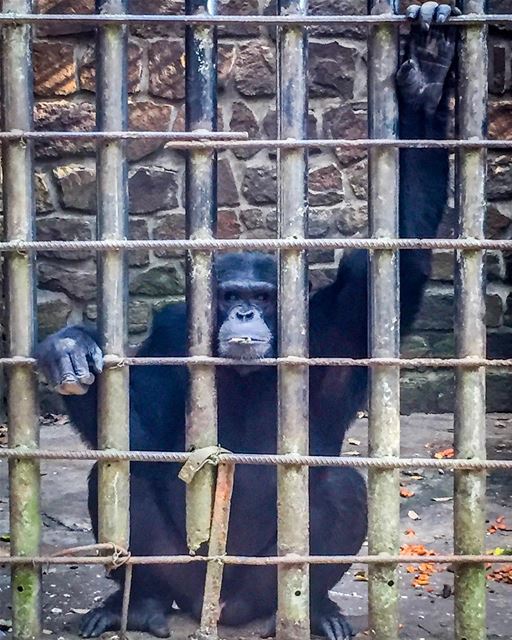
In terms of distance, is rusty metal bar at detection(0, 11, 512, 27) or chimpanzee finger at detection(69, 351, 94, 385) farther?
chimpanzee finger at detection(69, 351, 94, 385)

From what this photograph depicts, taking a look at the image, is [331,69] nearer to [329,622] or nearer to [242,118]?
[242,118]

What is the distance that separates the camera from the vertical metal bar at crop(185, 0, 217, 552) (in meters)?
2.60

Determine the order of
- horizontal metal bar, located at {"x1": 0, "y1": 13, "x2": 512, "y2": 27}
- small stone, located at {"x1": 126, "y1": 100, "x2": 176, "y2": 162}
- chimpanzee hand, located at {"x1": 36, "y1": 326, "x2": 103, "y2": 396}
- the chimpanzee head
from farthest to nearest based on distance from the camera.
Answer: small stone, located at {"x1": 126, "y1": 100, "x2": 176, "y2": 162} → the chimpanzee head → chimpanzee hand, located at {"x1": 36, "y1": 326, "x2": 103, "y2": 396} → horizontal metal bar, located at {"x1": 0, "y1": 13, "x2": 512, "y2": 27}

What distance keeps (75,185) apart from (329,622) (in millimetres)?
3899

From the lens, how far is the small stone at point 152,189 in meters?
6.34

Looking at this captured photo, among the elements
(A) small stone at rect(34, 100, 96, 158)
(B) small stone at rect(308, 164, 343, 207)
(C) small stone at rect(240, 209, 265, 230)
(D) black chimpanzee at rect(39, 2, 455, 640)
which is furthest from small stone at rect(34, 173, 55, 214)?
(D) black chimpanzee at rect(39, 2, 455, 640)

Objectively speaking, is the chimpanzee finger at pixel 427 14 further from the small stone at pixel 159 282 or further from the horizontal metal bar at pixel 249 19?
the small stone at pixel 159 282

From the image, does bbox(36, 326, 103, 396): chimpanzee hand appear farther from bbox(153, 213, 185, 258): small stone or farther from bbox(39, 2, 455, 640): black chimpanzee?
bbox(153, 213, 185, 258): small stone

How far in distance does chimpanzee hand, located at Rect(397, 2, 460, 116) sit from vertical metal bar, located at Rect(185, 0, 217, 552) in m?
0.47

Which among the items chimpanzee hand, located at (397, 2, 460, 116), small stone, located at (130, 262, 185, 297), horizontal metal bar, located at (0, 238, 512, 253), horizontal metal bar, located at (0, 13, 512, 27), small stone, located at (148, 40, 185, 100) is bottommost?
small stone, located at (130, 262, 185, 297)

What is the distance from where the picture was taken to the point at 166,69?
246 inches

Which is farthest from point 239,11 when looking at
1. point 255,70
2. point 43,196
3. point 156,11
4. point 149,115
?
point 43,196

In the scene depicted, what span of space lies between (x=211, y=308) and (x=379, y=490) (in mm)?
615

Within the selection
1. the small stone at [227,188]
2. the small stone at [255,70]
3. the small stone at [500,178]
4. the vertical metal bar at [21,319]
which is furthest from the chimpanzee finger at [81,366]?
the small stone at [500,178]
